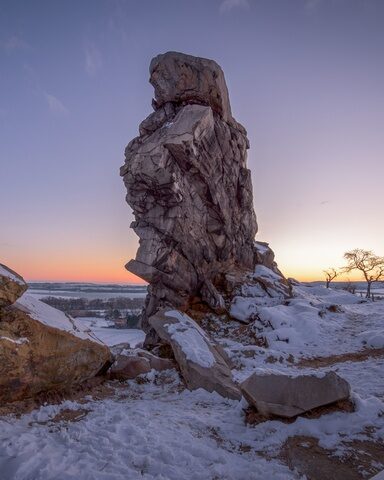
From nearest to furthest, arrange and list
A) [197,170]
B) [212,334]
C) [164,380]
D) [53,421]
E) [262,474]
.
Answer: [262,474]
[53,421]
[164,380]
[212,334]
[197,170]

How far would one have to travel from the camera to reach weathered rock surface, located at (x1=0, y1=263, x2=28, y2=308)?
28.0ft

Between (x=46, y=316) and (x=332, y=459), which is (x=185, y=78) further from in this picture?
(x=332, y=459)

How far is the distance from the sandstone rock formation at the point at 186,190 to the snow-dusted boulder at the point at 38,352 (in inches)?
539

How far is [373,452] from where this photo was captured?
6051 millimetres

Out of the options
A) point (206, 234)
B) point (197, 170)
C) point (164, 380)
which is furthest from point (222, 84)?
point (164, 380)

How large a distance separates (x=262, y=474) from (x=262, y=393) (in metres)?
2.49

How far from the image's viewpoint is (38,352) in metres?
8.76

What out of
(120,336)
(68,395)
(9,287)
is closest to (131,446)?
(68,395)

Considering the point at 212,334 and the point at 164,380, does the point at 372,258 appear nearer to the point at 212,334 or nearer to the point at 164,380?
the point at 212,334

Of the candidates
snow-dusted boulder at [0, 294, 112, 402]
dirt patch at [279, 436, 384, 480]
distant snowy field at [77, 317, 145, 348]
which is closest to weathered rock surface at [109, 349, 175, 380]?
snow-dusted boulder at [0, 294, 112, 402]

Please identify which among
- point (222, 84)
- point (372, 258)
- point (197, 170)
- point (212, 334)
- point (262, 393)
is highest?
point (222, 84)

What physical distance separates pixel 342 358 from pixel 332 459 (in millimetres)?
11795

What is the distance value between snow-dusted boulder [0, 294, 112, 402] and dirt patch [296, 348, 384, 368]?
38.1ft

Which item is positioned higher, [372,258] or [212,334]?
[372,258]
